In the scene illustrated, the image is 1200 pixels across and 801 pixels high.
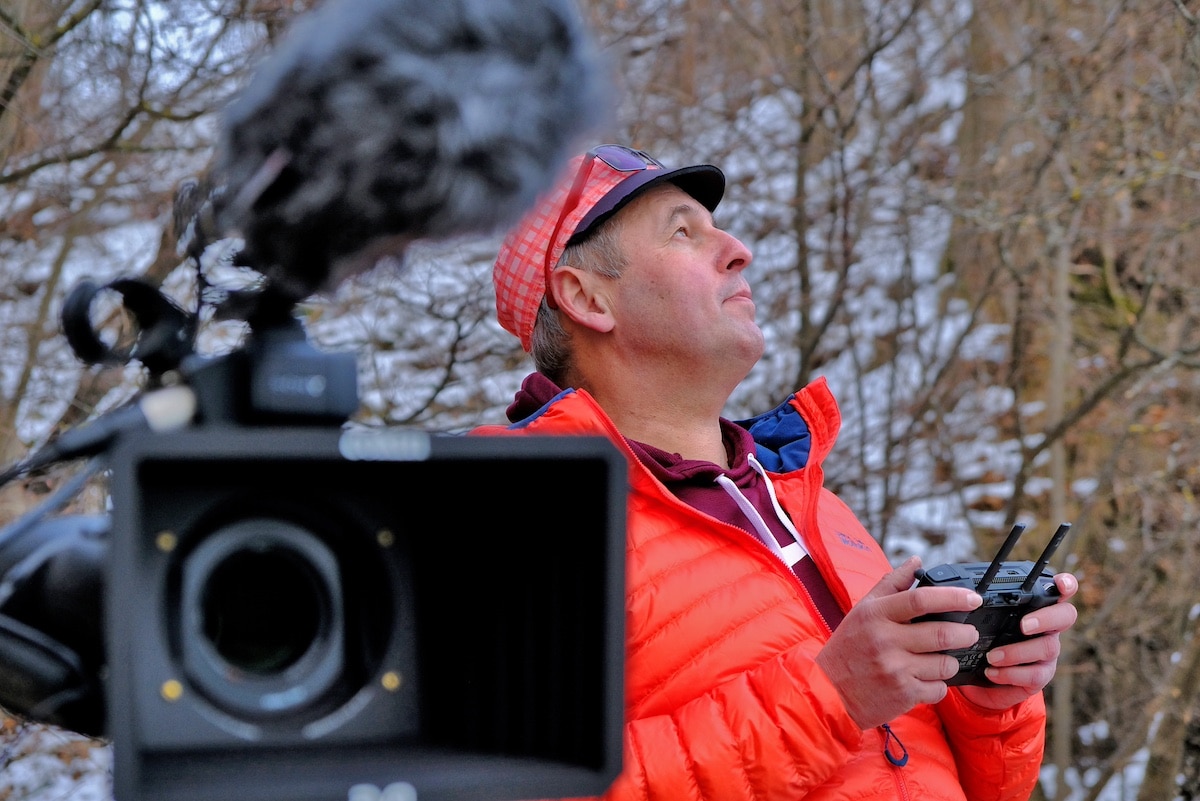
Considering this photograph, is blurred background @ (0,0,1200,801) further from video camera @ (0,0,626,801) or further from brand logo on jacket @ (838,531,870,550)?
video camera @ (0,0,626,801)

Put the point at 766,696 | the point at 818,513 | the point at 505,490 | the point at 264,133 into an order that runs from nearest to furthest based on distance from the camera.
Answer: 1. the point at 264,133
2. the point at 505,490
3. the point at 766,696
4. the point at 818,513

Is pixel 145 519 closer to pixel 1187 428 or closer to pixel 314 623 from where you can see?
pixel 314 623

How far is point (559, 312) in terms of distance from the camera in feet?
6.97

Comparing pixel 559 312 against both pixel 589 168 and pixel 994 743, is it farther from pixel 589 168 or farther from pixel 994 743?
pixel 994 743

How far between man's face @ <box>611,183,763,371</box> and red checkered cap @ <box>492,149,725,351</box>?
0.04 m

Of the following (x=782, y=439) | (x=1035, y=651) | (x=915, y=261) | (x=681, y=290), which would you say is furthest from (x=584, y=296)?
(x=915, y=261)

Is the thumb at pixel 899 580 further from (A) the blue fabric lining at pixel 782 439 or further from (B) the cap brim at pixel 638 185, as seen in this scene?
(B) the cap brim at pixel 638 185

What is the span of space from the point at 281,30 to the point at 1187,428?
3517mm

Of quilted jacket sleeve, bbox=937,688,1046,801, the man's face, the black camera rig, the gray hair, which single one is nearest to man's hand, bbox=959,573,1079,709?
quilted jacket sleeve, bbox=937,688,1046,801

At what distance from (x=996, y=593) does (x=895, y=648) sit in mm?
169

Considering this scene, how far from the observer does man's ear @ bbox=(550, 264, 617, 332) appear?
2.04 m

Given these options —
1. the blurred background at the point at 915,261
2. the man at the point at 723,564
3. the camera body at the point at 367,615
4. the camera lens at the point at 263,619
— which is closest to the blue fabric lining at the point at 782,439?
the man at the point at 723,564

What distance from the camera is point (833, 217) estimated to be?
4430 mm

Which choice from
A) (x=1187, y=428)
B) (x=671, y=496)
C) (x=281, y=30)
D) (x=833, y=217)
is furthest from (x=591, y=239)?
(x=1187, y=428)
